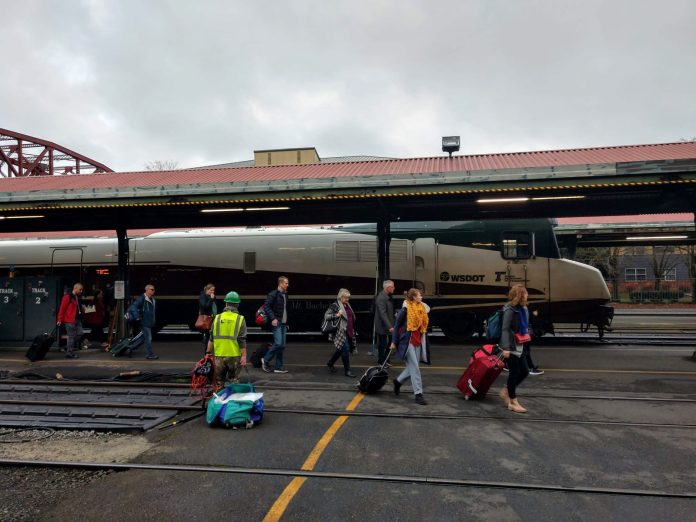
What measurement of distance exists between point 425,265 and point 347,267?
8.00 feet

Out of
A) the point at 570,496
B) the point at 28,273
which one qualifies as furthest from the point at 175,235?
the point at 570,496

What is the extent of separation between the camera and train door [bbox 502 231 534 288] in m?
13.8

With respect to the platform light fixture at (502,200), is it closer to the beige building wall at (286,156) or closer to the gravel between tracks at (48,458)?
the gravel between tracks at (48,458)

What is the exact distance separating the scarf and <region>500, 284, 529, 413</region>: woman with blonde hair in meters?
1.16

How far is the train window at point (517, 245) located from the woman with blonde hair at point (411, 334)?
776cm

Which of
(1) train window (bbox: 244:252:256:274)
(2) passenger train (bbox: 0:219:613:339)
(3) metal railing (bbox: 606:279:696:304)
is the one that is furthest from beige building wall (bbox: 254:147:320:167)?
(3) metal railing (bbox: 606:279:696:304)

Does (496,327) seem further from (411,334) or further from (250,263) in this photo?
(250,263)

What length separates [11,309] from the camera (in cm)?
1307

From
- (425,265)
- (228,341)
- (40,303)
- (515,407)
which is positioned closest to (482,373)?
(515,407)

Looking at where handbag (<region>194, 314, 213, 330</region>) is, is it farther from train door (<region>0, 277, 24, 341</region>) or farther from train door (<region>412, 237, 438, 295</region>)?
train door (<region>412, 237, 438, 295</region>)

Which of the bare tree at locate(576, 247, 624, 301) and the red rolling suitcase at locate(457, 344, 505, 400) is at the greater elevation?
the bare tree at locate(576, 247, 624, 301)

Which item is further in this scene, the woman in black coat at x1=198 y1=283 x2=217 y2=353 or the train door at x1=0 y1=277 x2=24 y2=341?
the train door at x1=0 y1=277 x2=24 y2=341

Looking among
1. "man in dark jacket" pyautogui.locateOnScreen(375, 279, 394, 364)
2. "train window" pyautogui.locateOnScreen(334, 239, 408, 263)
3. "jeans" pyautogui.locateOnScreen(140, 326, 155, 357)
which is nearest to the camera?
"man in dark jacket" pyautogui.locateOnScreen(375, 279, 394, 364)

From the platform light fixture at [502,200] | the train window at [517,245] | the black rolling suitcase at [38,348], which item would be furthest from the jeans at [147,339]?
the train window at [517,245]
